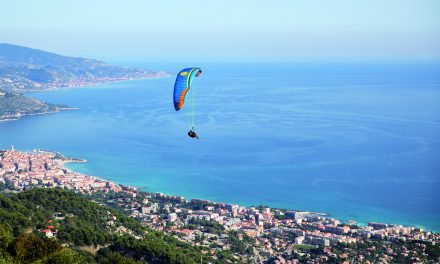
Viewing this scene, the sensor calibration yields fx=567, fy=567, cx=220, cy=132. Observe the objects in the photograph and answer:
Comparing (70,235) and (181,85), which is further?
(70,235)

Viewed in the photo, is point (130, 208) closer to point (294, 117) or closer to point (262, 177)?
point (262, 177)

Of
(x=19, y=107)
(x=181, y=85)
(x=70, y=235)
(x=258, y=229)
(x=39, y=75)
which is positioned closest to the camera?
(x=181, y=85)

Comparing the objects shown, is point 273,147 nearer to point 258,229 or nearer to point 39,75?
point 258,229

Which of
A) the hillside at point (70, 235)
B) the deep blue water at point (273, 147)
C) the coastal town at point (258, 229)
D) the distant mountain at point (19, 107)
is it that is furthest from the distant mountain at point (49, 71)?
the hillside at point (70, 235)

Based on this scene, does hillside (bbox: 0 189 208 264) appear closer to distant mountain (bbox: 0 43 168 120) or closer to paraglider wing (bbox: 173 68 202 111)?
paraglider wing (bbox: 173 68 202 111)

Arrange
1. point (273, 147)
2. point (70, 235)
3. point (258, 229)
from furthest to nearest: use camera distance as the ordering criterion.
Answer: point (273, 147) < point (258, 229) < point (70, 235)

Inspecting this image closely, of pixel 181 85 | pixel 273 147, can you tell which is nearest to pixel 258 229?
pixel 181 85

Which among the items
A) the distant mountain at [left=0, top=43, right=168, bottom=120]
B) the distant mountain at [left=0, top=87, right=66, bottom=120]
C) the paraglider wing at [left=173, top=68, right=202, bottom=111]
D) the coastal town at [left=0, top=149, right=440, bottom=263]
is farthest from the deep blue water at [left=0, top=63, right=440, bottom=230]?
Result: the paraglider wing at [left=173, top=68, right=202, bottom=111]
